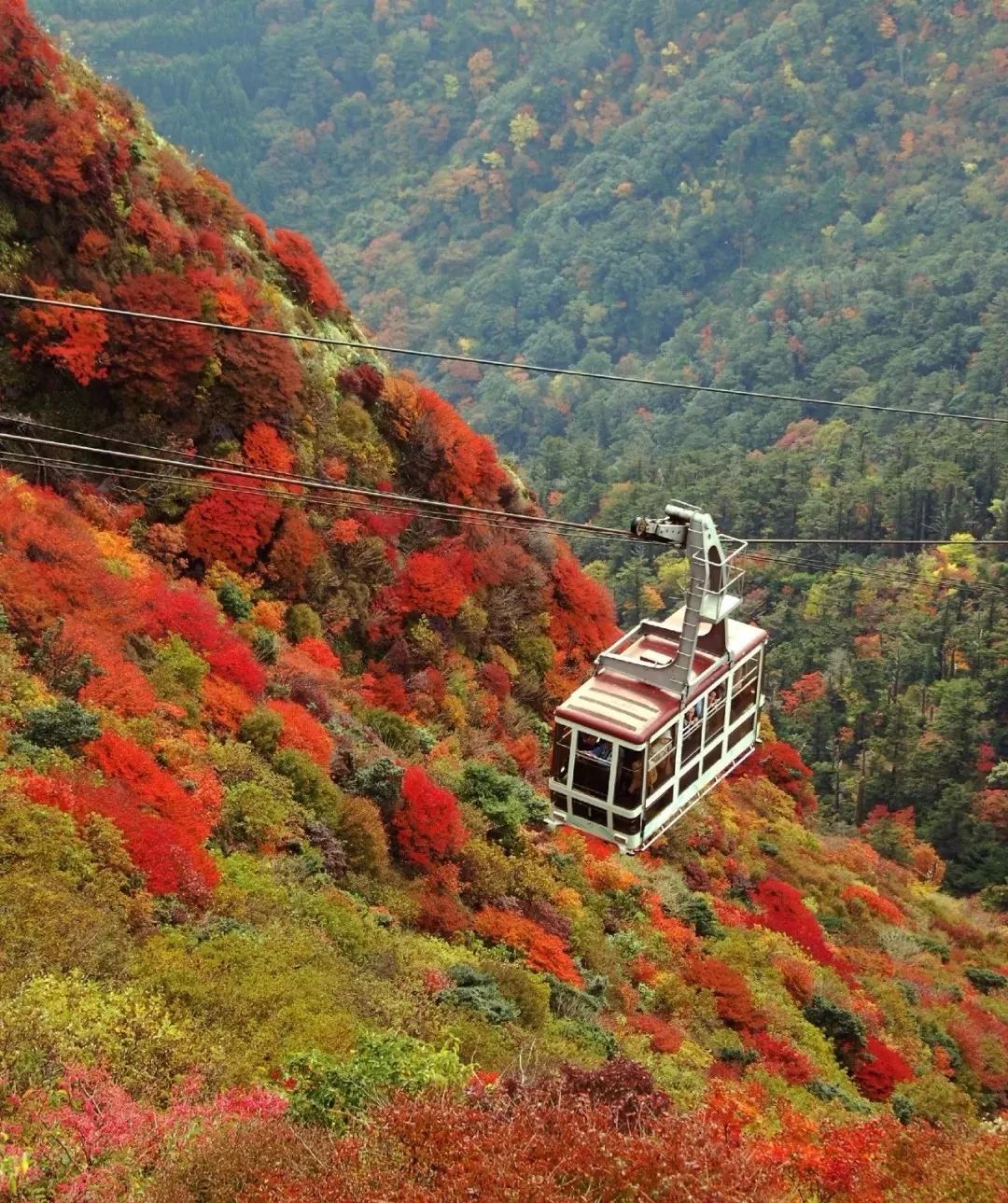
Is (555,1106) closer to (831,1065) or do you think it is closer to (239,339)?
(831,1065)

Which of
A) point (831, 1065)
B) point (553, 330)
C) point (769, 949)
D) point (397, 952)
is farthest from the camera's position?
point (553, 330)

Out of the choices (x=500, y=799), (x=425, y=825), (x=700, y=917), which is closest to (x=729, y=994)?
(x=700, y=917)

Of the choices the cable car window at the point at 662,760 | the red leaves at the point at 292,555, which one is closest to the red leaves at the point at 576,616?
the red leaves at the point at 292,555

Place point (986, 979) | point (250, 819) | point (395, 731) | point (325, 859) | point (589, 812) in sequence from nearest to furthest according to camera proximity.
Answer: point (589, 812) < point (250, 819) < point (325, 859) < point (395, 731) < point (986, 979)

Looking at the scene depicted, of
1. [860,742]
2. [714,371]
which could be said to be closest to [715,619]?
[860,742]

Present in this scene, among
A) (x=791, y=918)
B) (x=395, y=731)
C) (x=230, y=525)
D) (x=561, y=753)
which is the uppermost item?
(x=561, y=753)

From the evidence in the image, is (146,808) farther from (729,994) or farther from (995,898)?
(995,898)
